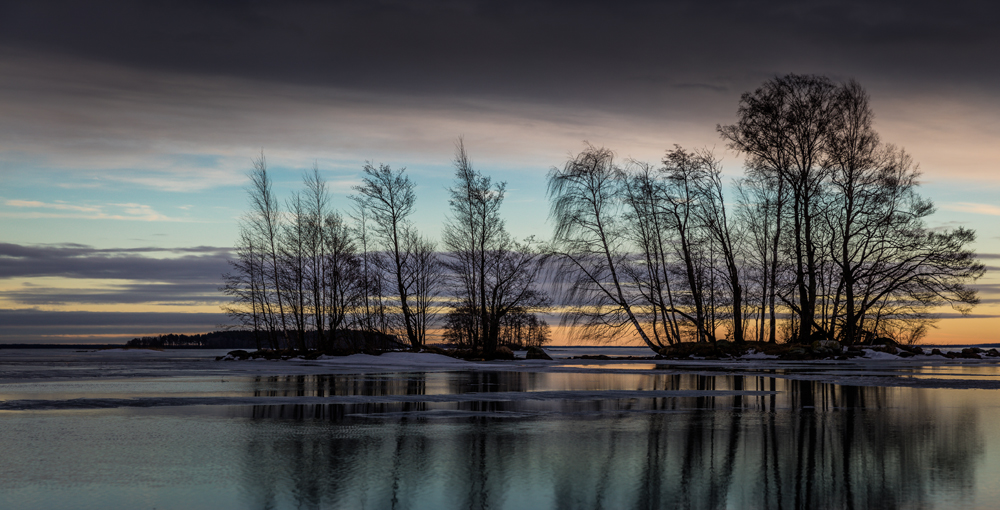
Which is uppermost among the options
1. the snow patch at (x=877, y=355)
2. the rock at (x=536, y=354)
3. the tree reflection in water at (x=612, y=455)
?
the tree reflection in water at (x=612, y=455)

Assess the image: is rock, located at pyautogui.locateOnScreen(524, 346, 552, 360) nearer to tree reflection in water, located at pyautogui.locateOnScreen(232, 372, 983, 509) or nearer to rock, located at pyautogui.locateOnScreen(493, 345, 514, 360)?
rock, located at pyautogui.locateOnScreen(493, 345, 514, 360)

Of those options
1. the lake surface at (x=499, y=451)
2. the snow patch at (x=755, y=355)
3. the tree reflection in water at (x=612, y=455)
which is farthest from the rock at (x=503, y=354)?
the tree reflection in water at (x=612, y=455)

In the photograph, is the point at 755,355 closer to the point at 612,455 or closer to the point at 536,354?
the point at 536,354

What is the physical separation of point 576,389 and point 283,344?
34917mm

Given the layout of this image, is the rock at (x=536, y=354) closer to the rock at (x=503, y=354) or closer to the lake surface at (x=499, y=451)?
the rock at (x=503, y=354)

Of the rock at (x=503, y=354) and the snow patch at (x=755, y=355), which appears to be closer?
the snow patch at (x=755, y=355)

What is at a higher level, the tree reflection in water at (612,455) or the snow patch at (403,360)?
the tree reflection in water at (612,455)

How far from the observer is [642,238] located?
44.2 m

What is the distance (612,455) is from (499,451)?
1240 mm

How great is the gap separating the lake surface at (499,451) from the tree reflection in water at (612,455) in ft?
0.10

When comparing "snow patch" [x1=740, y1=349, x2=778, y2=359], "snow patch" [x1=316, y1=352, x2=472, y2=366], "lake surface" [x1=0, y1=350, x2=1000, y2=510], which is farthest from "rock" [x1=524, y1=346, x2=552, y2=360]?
"lake surface" [x1=0, y1=350, x2=1000, y2=510]

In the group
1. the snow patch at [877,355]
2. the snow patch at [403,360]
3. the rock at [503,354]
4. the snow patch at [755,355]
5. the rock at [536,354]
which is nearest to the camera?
the snow patch at [403,360]

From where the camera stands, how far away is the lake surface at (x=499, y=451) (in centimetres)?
609

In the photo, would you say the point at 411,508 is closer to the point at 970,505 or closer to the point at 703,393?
the point at 970,505
